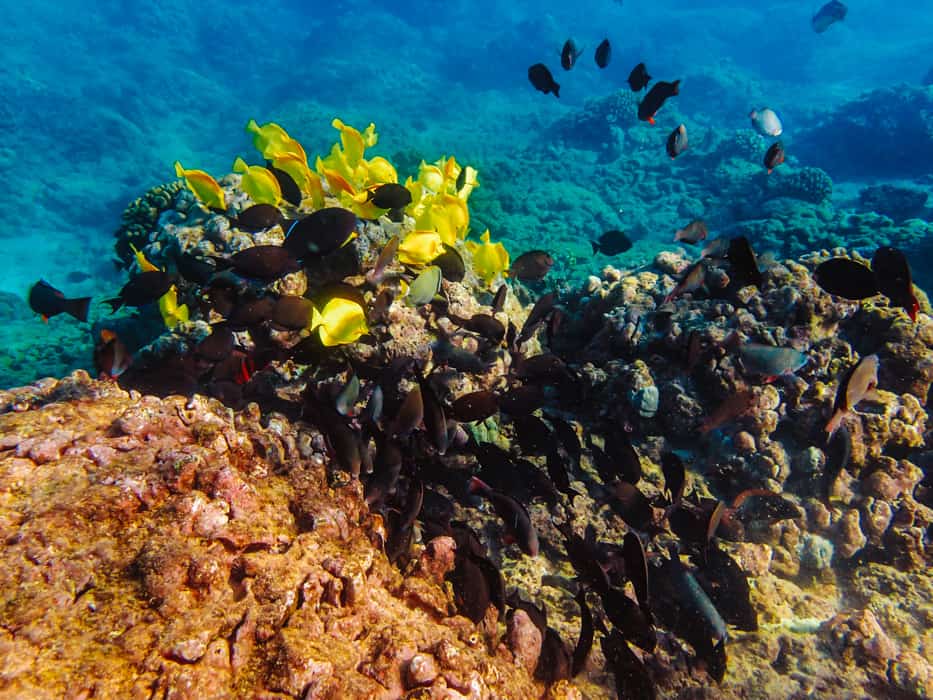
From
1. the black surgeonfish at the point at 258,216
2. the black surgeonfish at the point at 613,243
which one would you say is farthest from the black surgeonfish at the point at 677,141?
the black surgeonfish at the point at 258,216

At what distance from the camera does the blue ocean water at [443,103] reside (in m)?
17.7

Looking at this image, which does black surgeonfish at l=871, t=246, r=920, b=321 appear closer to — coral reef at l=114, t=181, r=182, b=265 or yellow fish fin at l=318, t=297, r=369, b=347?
yellow fish fin at l=318, t=297, r=369, b=347

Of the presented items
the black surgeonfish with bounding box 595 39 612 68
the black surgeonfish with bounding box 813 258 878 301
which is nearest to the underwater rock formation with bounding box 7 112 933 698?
the black surgeonfish with bounding box 813 258 878 301

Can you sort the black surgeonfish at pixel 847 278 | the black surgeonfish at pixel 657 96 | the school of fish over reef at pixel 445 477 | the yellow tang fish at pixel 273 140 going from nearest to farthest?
the school of fish over reef at pixel 445 477, the black surgeonfish at pixel 847 278, the yellow tang fish at pixel 273 140, the black surgeonfish at pixel 657 96

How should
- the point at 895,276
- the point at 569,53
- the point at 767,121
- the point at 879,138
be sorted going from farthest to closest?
1. the point at 879,138
2. the point at 767,121
3. the point at 569,53
4. the point at 895,276

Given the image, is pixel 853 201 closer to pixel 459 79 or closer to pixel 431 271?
pixel 431 271

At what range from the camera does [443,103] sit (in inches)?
1282

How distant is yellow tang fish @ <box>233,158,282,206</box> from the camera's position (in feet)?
12.4

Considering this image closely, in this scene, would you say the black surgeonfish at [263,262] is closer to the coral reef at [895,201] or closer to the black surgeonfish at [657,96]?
the black surgeonfish at [657,96]

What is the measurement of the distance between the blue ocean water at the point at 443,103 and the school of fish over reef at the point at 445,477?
5233 millimetres

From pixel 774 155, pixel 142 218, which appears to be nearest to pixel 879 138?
pixel 774 155

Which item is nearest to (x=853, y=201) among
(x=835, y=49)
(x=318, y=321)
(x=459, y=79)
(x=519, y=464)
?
(x=519, y=464)

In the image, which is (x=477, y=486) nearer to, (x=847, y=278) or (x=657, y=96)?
(x=847, y=278)

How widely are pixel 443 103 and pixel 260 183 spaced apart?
1301 inches
